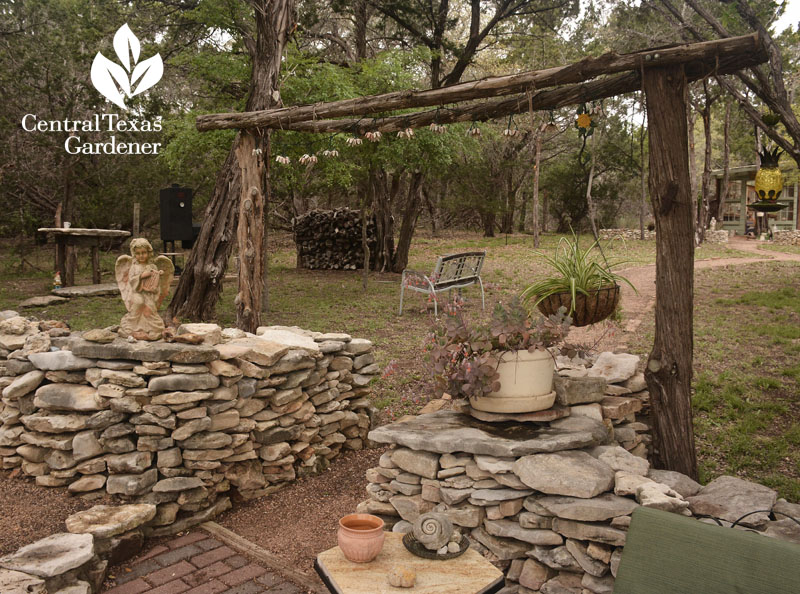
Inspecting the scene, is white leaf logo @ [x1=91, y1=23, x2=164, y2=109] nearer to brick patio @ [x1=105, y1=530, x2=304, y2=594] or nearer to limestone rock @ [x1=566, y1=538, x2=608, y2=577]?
brick patio @ [x1=105, y1=530, x2=304, y2=594]

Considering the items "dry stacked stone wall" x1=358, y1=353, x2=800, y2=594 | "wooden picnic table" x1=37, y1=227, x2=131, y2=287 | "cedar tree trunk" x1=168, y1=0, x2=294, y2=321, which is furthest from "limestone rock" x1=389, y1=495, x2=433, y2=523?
"wooden picnic table" x1=37, y1=227, x2=131, y2=287

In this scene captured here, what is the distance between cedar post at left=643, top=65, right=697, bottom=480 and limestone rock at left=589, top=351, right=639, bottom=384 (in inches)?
18.4

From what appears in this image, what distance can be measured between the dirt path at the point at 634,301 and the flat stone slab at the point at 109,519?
281 cm

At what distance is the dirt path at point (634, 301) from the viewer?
21.8 ft

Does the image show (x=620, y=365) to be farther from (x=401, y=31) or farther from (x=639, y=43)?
(x=639, y=43)

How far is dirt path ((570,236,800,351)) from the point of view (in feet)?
21.8

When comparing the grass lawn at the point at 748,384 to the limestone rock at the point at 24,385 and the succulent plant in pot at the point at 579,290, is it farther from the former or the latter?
the limestone rock at the point at 24,385

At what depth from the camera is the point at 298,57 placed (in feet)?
30.2

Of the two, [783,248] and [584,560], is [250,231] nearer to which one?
[584,560]

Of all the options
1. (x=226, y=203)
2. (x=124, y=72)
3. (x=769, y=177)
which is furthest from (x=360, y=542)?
(x=124, y=72)

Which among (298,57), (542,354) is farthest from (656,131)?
(298,57)

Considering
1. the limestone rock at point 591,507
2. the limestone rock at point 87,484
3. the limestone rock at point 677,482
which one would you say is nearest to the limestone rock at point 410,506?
the limestone rock at point 591,507

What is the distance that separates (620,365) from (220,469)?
2715mm

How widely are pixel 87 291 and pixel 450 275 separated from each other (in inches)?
217
